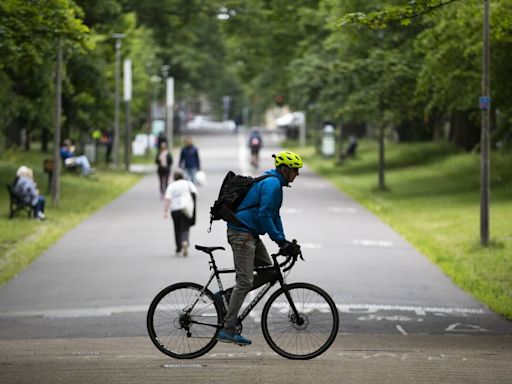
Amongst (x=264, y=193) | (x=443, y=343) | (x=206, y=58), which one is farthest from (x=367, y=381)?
(x=206, y=58)

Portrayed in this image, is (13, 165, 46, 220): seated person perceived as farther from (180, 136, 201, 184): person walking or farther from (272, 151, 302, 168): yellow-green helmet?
(272, 151, 302, 168): yellow-green helmet

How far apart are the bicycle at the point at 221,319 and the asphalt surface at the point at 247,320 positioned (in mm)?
173

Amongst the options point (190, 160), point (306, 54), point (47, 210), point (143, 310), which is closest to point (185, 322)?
point (143, 310)

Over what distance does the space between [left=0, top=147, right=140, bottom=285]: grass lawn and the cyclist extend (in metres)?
9.01

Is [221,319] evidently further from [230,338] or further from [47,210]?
[47,210]

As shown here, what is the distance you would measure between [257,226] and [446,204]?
23435 mm

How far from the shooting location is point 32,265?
20.0 metres

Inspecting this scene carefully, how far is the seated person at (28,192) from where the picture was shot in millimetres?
27312

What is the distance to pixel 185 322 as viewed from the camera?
10.1 metres

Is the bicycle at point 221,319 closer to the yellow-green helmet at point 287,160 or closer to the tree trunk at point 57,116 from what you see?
the yellow-green helmet at point 287,160

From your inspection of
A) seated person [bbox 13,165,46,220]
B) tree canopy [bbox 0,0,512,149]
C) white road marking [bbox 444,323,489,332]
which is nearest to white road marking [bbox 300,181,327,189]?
tree canopy [bbox 0,0,512,149]

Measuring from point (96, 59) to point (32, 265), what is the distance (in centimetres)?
2456

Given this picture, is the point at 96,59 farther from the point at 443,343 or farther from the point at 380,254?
the point at 443,343

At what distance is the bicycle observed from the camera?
989cm
